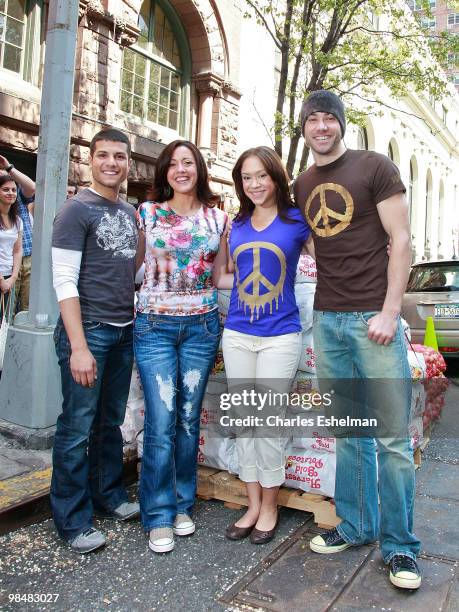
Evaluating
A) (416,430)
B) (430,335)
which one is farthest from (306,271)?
(430,335)

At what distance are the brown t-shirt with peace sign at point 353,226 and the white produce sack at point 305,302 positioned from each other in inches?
34.0

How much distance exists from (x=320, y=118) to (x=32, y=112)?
268 inches

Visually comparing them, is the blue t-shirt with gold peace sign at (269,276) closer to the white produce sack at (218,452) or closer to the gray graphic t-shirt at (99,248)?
the gray graphic t-shirt at (99,248)

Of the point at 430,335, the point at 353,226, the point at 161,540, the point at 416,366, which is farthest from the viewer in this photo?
the point at 430,335

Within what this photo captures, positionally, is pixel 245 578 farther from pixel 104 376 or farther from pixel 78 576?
pixel 104 376

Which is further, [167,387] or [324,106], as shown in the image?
[167,387]

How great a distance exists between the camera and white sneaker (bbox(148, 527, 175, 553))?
2834 mm

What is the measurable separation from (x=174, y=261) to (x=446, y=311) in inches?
226

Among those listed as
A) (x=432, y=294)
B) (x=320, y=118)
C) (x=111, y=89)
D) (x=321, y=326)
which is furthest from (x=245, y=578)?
(x=111, y=89)

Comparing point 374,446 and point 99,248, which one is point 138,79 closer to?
point 99,248

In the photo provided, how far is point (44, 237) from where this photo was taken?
423 centimetres

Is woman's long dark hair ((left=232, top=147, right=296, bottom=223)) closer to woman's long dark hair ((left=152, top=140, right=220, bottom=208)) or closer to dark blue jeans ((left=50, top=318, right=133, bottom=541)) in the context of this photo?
woman's long dark hair ((left=152, top=140, right=220, bottom=208))

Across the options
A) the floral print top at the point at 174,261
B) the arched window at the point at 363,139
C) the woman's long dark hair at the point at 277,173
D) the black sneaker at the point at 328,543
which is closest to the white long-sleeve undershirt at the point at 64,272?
the floral print top at the point at 174,261

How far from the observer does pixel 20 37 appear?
859cm
